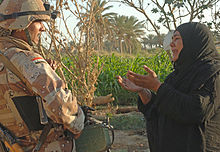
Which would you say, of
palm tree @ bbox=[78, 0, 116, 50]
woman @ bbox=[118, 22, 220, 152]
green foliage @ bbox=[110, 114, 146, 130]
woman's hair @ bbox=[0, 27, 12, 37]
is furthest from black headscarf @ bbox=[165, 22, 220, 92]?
green foliage @ bbox=[110, 114, 146, 130]

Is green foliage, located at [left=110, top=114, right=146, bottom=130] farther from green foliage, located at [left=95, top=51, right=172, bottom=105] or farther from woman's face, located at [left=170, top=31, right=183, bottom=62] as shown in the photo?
woman's face, located at [left=170, top=31, right=183, bottom=62]

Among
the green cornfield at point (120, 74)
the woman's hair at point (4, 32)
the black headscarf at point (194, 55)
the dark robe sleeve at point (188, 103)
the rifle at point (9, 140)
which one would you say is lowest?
the green cornfield at point (120, 74)

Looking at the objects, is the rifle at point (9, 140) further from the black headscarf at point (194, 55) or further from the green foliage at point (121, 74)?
the green foliage at point (121, 74)

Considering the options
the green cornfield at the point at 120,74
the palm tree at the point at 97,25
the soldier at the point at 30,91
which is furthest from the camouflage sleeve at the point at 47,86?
the green cornfield at the point at 120,74

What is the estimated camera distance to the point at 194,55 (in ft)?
6.14

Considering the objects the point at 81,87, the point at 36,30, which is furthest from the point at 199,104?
the point at 81,87

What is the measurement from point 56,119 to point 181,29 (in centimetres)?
116

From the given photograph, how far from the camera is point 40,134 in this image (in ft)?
5.27

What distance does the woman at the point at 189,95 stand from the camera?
1717 millimetres

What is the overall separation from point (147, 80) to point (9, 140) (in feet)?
3.48

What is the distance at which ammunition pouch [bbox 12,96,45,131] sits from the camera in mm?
1534

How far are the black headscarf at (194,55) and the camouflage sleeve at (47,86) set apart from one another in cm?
86

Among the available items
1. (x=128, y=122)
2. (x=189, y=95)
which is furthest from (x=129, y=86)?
(x=128, y=122)

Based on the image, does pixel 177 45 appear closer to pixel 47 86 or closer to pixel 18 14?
pixel 47 86
